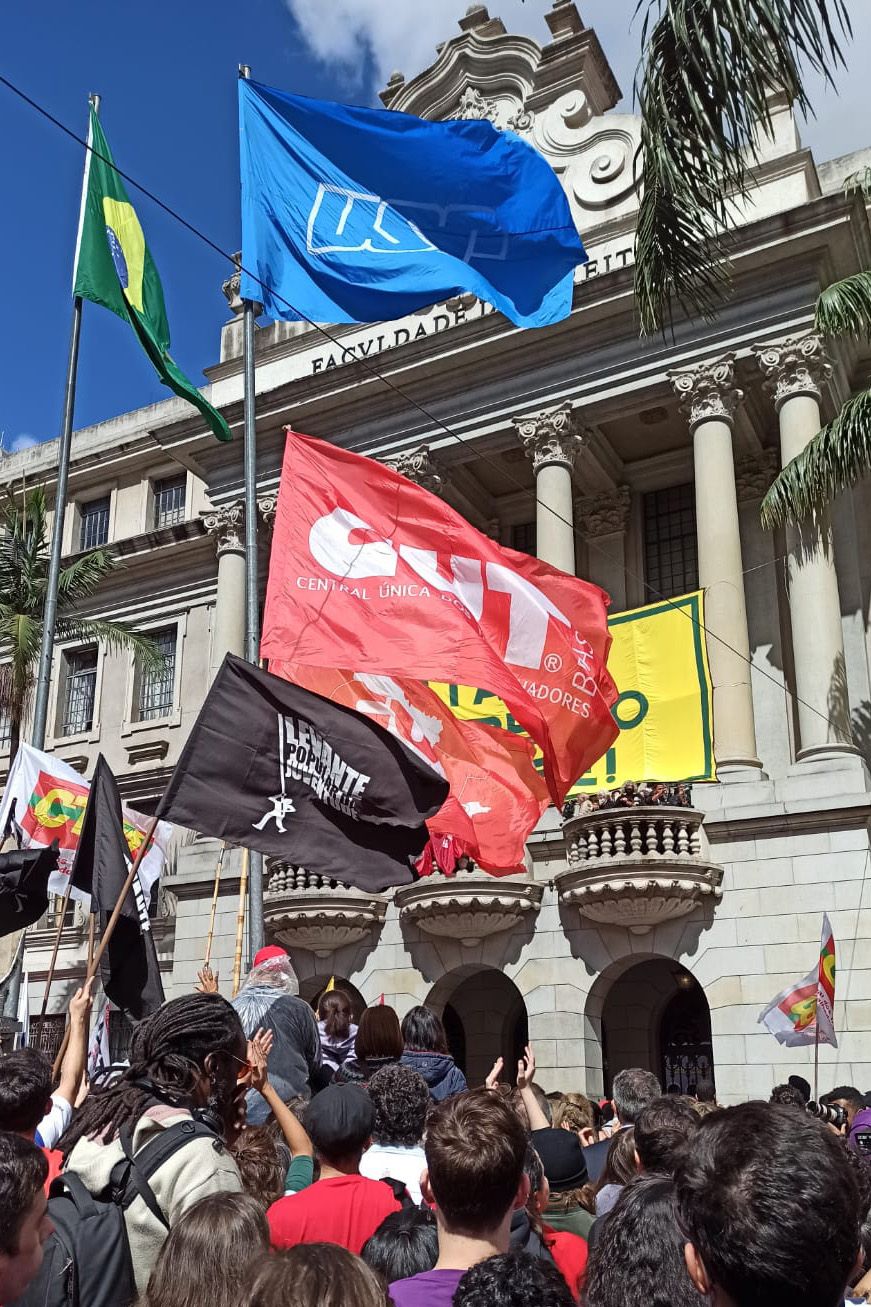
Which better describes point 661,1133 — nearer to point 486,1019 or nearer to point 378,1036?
point 378,1036

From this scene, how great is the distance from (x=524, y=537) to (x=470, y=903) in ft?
32.5

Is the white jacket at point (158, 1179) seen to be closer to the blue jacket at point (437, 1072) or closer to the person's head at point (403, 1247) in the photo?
the person's head at point (403, 1247)

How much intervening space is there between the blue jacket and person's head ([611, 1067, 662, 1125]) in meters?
0.98

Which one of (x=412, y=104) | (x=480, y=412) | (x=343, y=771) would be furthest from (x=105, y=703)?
(x=343, y=771)

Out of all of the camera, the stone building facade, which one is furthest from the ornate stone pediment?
the camera

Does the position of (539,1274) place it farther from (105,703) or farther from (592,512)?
(105,703)

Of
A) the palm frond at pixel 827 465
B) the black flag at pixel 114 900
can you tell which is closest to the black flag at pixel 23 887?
the black flag at pixel 114 900

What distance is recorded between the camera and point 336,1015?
26.2 ft

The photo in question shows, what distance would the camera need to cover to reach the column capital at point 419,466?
24.4 m

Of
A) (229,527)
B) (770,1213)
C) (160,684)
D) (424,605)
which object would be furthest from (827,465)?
(160,684)

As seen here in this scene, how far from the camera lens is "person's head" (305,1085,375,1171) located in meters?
4.51

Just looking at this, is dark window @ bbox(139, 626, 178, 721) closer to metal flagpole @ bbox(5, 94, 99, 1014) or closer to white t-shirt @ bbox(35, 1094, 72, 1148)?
metal flagpole @ bbox(5, 94, 99, 1014)

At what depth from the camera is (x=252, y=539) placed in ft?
47.6

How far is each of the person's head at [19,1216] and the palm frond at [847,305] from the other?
14390 mm
